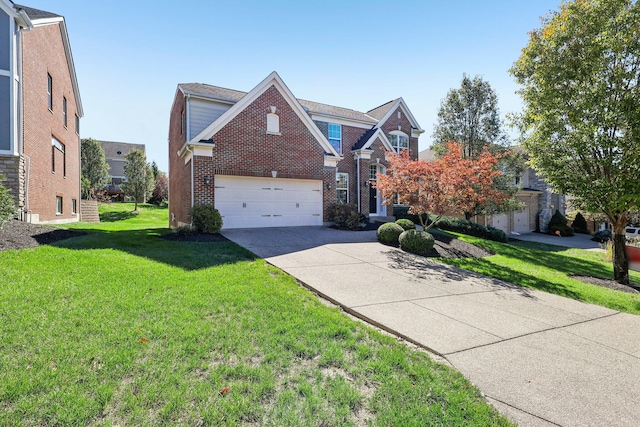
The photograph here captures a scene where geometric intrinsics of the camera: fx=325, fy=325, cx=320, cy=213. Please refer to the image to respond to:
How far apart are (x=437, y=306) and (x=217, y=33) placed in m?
11.3

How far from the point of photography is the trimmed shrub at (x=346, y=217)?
1505cm

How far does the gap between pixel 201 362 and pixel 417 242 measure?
338 inches

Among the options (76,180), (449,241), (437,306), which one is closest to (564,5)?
(449,241)

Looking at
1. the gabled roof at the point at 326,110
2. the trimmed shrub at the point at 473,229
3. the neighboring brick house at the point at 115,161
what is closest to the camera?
the trimmed shrub at the point at 473,229

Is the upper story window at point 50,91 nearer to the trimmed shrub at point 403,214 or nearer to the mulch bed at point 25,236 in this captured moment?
the mulch bed at point 25,236

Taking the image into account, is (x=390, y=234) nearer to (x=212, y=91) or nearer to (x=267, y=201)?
(x=267, y=201)

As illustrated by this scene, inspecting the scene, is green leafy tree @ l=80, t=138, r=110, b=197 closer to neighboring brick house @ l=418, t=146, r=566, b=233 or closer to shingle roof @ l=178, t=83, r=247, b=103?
shingle roof @ l=178, t=83, r=247, b=103

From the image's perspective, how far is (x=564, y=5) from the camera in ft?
29.5

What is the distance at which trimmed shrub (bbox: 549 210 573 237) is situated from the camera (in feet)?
83.7

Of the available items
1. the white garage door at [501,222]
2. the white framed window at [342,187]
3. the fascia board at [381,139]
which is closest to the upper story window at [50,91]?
the white framed window at [342,187]

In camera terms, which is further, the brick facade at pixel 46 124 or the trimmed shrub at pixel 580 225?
the trimmed shrub at pixel 580 225

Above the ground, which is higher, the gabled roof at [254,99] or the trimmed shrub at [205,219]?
the gabled roof at [254,99]

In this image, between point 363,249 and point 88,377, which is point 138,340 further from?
point 363,249

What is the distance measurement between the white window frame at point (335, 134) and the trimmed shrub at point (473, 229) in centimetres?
739
